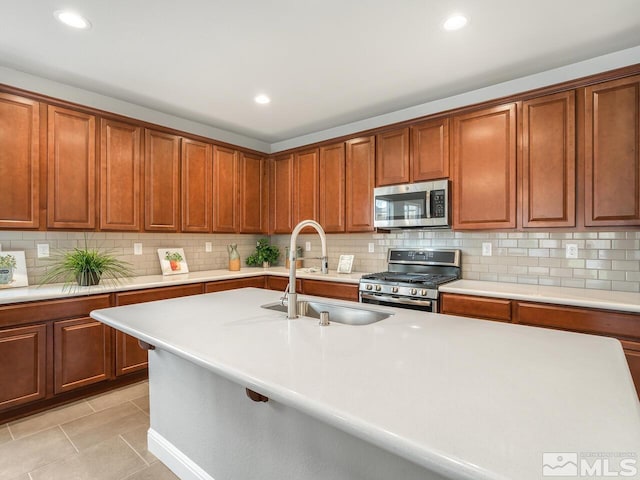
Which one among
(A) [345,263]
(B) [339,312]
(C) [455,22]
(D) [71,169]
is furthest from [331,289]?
(D) [71,169]

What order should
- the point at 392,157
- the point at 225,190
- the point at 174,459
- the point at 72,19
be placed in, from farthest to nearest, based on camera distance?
1. the point at 225,190
2. the point at 392,157
3. the point at 72,19
4. the point at 174,459

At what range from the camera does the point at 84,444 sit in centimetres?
216

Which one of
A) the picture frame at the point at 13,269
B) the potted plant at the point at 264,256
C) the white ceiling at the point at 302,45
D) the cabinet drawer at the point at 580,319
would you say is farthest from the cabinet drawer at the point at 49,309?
the cabinet drawer at the point at 580,319

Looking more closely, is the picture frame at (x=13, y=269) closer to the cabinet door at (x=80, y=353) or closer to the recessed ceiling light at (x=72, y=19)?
the cabinet door at (x=80, y=353)

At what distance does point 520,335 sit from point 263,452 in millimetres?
1128

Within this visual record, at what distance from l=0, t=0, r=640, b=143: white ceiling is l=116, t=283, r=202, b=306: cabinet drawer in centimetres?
173

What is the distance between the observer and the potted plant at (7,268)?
2.69 meters

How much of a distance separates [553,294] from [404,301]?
Result: 3.42 ft

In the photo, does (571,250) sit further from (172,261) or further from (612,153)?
(172,261)

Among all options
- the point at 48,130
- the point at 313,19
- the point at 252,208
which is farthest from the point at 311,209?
the point at 48,130

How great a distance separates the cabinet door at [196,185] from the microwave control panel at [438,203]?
93.4 inches

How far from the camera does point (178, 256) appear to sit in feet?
12.6

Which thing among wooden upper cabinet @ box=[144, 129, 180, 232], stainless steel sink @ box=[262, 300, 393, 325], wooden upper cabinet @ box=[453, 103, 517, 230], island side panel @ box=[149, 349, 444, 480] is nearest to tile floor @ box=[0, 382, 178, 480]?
island side panel @ box=[149, 349, 444, 480]

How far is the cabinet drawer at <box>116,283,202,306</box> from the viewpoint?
2.86m
